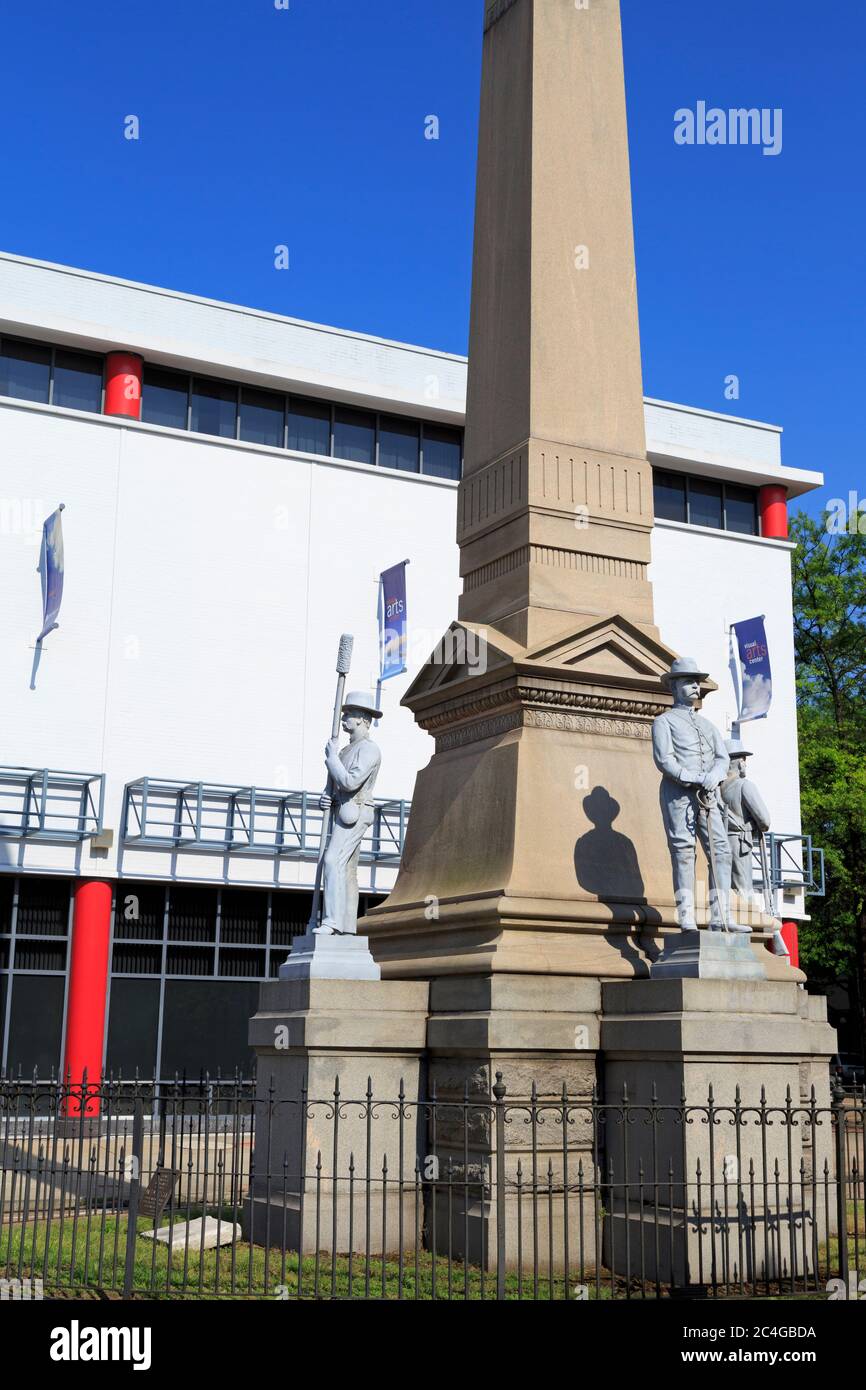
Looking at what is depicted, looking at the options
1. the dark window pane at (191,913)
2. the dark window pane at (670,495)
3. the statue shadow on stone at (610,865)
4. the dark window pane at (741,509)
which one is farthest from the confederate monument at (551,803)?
the dark window pane at (741,509)

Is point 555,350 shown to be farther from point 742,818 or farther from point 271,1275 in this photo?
point 271,1275

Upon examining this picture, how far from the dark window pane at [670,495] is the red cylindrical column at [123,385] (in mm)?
12993

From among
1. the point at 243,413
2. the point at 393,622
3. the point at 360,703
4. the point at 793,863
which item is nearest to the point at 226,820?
the point at 393,622

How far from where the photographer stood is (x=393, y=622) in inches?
1204

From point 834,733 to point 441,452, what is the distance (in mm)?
14751

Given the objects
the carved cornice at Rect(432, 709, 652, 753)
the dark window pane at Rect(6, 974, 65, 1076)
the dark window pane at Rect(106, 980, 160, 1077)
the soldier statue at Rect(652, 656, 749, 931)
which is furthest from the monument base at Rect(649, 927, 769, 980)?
the dark window pane at Rect(106, 980, 160, 1077)

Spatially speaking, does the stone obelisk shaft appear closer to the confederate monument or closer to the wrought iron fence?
the confederate monument

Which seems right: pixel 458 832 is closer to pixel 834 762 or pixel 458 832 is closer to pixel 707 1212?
pixel 707 1212

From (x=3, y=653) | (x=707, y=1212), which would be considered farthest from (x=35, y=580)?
(x=707, y=1212)

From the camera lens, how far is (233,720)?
2991cm

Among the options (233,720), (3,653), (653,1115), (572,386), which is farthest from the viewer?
(233,720)

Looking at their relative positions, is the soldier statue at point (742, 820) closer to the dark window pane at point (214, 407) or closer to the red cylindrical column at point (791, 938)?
the dark window pane at point (214, 407)

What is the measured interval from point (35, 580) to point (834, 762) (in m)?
21.2

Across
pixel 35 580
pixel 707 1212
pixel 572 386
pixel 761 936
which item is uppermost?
pixel 35 580
